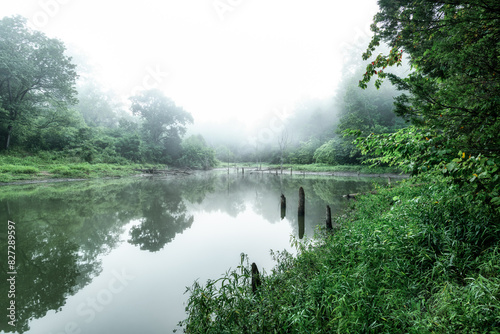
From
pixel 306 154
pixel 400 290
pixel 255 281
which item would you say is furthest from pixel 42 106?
pixel 306 154

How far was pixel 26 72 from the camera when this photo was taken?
881 inches

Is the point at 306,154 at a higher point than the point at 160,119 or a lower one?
lower

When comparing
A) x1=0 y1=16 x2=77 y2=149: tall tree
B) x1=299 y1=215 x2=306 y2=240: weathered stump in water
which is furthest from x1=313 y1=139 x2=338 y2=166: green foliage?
x1=0 y1=16 x2=77 y2=149: tall tree

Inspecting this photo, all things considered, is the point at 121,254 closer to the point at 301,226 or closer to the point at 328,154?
the point at 301,226

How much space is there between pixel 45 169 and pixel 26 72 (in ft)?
35.7

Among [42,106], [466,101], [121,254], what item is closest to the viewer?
[466,101]

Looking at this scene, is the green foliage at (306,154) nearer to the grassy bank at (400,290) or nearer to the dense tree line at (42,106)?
the dense tree line at (42,106)

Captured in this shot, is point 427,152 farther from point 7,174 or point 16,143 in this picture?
point 16,143

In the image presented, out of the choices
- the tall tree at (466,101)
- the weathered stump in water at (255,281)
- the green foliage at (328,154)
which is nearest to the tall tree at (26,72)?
the weathered stump in water at (255,281)

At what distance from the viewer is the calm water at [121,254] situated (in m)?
3.67

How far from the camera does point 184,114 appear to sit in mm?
48594

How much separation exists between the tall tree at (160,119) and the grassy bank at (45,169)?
1800 centimetres

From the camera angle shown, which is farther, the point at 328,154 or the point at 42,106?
the point at 328,154

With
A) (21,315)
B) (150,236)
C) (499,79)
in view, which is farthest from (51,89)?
(499,79)
